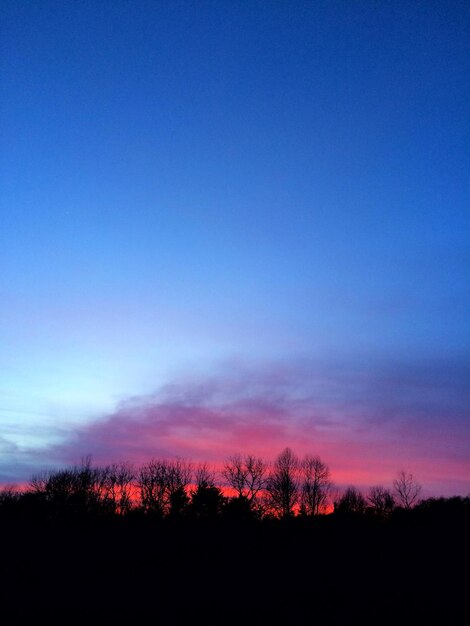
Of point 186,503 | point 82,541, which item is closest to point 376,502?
point 186,503

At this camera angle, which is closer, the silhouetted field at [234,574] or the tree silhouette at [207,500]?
the silhouetted field at [234,574]

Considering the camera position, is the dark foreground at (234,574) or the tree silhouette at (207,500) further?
the tree silhouette at (207,500)

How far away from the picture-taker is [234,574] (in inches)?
787

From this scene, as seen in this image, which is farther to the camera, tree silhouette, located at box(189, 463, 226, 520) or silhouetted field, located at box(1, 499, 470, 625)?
tree silhouette, located at box(189, 463, 226, 520)

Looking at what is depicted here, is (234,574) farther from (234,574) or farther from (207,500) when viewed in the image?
(207,500)

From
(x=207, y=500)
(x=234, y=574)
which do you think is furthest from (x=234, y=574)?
(x=207, y=500)

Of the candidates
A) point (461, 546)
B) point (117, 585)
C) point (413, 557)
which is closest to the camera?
point (117, 585)

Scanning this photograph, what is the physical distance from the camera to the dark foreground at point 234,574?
14414mm

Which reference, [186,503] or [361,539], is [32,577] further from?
[186,503]

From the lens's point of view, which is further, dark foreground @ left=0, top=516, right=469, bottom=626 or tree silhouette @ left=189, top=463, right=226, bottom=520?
tree silhouette @ left=189, top=463, right=226, bottom=520

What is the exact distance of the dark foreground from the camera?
47.3 ft

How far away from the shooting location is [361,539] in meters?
28.1

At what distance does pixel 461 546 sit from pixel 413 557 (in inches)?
177

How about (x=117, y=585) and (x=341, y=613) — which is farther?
(x=117, y=585)
